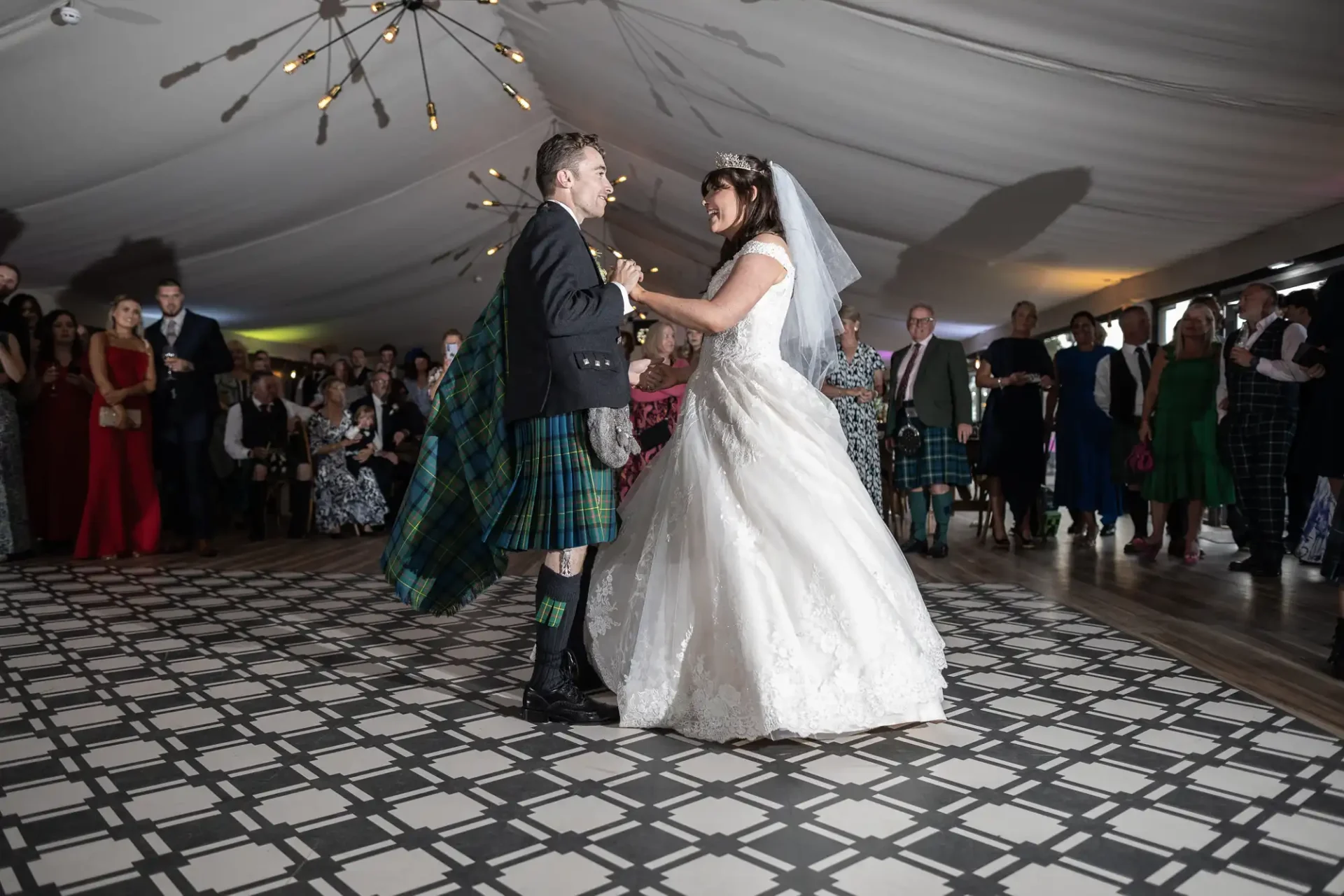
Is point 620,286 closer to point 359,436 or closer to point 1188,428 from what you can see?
point 1188,428

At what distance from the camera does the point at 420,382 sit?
28.0ft

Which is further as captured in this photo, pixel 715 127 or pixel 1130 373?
pixel 715 127

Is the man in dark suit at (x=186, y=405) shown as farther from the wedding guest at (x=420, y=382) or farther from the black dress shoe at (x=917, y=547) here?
the black dress shoe at (x=917, y=547)

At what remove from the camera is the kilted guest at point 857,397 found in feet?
17.4

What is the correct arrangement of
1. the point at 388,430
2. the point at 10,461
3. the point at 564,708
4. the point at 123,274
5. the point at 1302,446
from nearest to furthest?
the point at 564,708
the point at 1302,446
the point at 10,461
the point at 123,274
the point at 388,430

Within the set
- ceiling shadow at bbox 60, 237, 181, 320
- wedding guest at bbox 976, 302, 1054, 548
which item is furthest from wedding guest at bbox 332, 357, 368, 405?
wedding guest at bbox 976, 302, 1054, 548

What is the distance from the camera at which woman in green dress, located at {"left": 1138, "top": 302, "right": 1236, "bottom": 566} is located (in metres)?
5.30

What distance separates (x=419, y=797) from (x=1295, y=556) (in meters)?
5.59

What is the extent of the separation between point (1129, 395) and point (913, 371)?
152 centimetres

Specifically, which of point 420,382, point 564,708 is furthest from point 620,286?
point 420,382

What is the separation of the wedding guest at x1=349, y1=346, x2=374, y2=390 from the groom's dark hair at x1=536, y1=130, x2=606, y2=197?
708 cm

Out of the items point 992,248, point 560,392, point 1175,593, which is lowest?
point 1175,593

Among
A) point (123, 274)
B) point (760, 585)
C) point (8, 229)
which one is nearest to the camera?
point (760, 585)

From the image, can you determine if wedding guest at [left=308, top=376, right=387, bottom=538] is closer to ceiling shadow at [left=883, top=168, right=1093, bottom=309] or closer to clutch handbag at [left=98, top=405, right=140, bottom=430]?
clutch handbag at [left=98, top=405, right=140, bottom=430]
